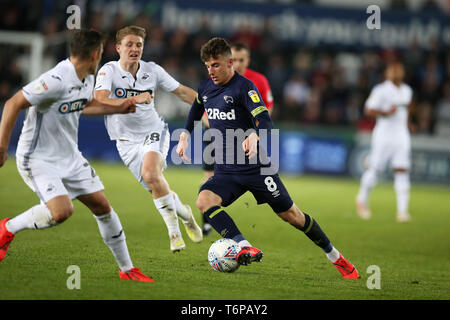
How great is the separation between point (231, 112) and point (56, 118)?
1.68 meters

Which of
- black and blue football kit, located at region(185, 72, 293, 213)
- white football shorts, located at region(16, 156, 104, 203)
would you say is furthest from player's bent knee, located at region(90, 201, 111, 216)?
black and blue football kit, located at region(185, 72, 293, 213)

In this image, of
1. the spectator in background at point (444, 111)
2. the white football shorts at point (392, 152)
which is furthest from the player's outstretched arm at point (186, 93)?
the spectator in background at point (444, 111)

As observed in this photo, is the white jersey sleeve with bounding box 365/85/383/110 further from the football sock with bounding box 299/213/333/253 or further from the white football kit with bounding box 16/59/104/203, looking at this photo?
the white football kit with bounding box 16/59/104/203

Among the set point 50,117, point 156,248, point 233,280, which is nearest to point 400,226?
point 156,248

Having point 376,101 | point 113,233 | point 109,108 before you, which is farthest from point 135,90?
point 376,101

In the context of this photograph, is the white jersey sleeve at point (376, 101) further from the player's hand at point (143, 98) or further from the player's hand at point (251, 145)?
the player's hand at point (143, 98)

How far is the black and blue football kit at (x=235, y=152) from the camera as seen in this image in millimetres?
6367

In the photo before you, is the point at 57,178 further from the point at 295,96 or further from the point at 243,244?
the point at 295,96

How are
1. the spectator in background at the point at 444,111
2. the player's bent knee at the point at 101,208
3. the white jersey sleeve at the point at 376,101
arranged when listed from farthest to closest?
the spectator in background at the point at 444,111
the white jersey sleeve at the point at 376,101
the player's bent knee at the point at 101,208

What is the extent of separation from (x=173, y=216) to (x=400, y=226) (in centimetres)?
542

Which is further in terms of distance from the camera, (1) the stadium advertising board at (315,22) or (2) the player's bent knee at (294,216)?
(1) the stadium advertising board at (315,22)

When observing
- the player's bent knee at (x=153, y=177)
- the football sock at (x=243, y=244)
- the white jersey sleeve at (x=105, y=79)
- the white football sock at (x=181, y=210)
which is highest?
the white jersey sleeve at (x=105, y=79)

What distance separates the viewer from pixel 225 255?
6133mm

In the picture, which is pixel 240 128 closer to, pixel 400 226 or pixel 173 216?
pixel 173 216
